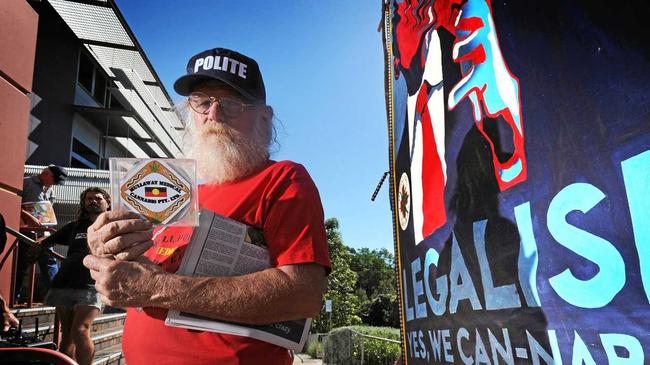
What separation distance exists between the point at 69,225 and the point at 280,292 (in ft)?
12.8

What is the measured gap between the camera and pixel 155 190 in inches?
44.4

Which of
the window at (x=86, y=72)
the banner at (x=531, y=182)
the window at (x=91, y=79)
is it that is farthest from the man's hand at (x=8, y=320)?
the window at (x=86, y=72)

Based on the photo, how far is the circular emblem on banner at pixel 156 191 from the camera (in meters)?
1.12

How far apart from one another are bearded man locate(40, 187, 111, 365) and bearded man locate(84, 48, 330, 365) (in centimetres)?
293

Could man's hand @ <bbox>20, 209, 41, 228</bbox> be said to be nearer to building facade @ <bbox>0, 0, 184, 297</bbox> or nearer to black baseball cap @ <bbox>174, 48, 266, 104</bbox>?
building facade @ <bbox>0, 0, 184, 297</bbox>

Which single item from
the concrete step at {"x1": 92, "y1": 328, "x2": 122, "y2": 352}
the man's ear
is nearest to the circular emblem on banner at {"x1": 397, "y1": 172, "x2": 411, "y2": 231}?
the man's ear

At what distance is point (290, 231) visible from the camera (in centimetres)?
125

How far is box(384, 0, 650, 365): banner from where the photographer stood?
34.9 inches

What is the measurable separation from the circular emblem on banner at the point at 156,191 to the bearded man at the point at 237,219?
51 mm

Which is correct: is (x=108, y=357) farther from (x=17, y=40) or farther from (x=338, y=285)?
(x=338, y=285)

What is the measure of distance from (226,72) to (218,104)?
0.10 metres

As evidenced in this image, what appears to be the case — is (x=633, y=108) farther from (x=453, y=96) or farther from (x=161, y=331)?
(x=161, y=331)

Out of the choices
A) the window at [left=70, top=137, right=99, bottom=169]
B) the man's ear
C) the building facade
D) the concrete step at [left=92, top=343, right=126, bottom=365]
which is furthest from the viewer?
the window at [left=70, top=137, right=99, bottom=169]

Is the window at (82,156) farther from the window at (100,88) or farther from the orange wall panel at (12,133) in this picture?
the orange wall panel at (12,133)
